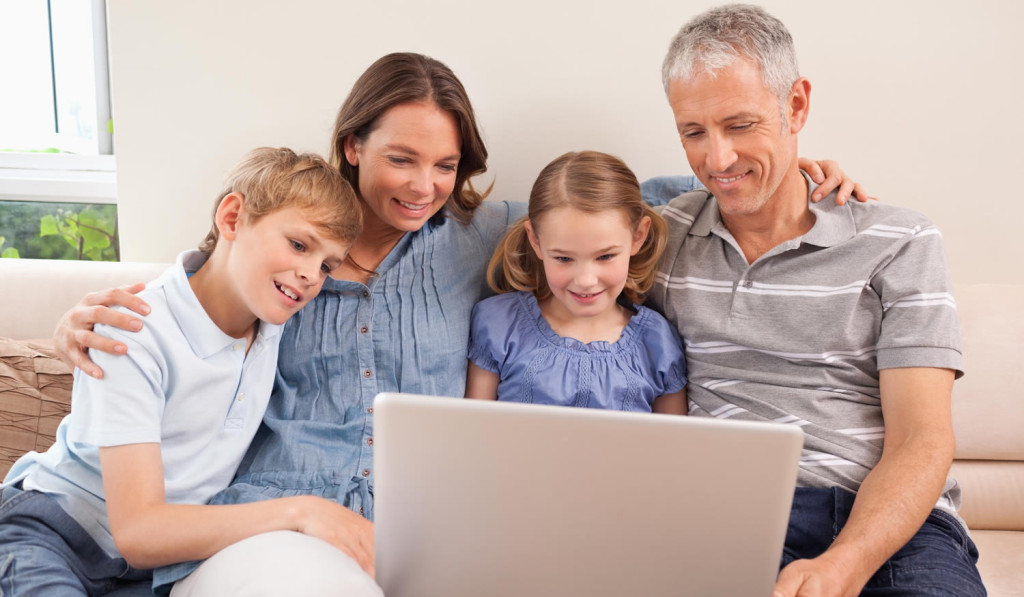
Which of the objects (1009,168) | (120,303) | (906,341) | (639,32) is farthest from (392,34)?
(1009,168)

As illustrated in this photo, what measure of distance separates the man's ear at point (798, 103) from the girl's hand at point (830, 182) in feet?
0.37

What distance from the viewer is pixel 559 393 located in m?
1.56

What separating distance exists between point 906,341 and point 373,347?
958 mm

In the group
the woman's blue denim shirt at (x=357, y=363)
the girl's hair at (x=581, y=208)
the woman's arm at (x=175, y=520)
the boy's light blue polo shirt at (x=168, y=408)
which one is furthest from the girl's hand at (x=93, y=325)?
the girl's hair at (x=581, y=208)

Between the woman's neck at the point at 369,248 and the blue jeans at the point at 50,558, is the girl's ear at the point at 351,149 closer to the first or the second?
the woman's neck at the point at 369,248

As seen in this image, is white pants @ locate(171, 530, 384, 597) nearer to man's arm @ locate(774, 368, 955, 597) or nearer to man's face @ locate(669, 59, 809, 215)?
Result: man's arm @ locate(774, 368, 955, 597)

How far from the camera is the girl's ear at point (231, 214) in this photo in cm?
138

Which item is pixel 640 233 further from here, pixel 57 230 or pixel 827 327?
pixel 57 230

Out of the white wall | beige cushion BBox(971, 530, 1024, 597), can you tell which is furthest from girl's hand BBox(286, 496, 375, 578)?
beige cushion BBox(971, 530, 1024, 597)

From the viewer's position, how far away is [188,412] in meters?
1.32

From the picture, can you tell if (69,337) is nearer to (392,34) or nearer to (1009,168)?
(392,34)

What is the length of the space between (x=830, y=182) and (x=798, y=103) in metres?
0.16

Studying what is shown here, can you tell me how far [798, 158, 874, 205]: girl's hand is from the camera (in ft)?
5.06

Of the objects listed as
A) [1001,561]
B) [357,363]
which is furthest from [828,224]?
[357,363]
